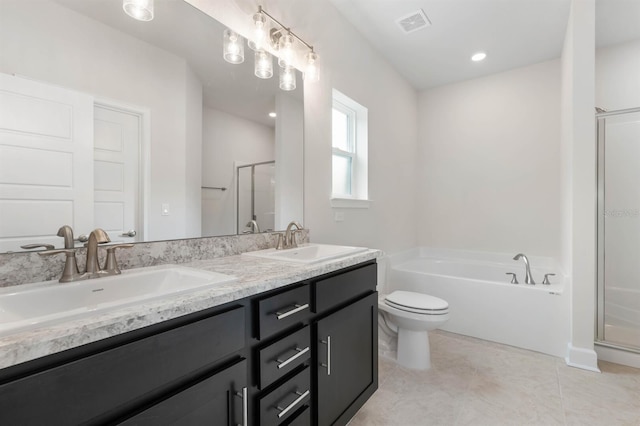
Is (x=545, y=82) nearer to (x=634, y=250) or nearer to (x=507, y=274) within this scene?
(x=634, y=250)

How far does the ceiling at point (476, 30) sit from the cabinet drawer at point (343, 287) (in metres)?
1.93

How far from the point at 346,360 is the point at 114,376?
98 centimetres

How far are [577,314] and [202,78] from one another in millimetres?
2841

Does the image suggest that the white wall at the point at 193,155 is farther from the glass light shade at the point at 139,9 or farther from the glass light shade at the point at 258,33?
the glass light shade at the point at 258,33

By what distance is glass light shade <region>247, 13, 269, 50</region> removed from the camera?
154 cm

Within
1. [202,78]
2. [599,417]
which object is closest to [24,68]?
[202,78]

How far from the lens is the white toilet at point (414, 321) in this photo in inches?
79.0

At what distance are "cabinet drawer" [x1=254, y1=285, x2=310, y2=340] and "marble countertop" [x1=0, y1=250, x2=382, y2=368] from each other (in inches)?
1.8

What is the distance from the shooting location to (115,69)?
1.08 m

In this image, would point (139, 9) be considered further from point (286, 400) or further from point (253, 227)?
point (286, 400)

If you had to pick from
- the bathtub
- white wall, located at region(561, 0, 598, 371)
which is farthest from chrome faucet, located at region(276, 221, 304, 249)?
white wall, located at region(561, 0, 598, 371)

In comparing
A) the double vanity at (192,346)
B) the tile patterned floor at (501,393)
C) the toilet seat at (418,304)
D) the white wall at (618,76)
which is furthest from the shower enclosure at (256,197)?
the white wall at (618,76)

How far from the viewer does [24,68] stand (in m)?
0.89

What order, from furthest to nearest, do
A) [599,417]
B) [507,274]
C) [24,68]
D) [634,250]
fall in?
1. [507,274]
2. [634,250]
3. [599,417]
4. [24,68]
